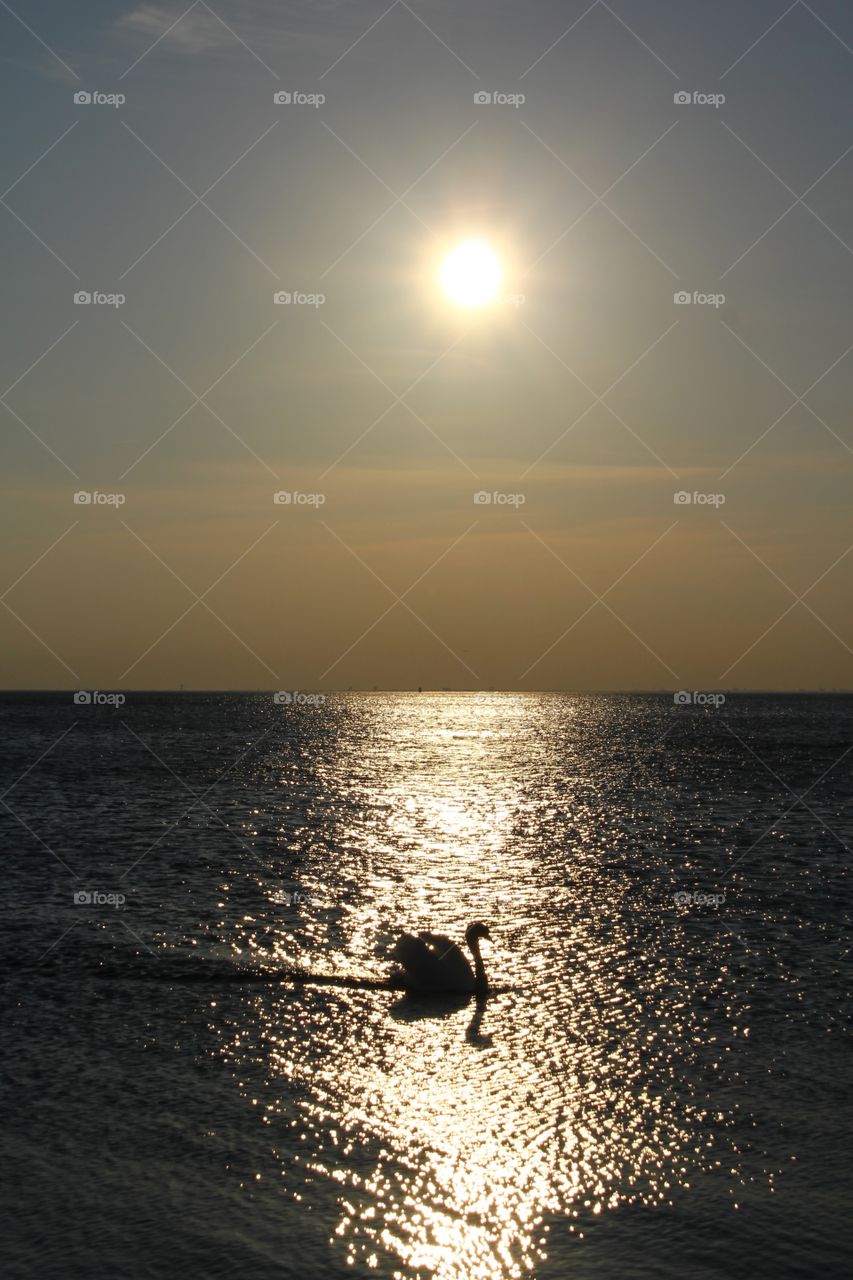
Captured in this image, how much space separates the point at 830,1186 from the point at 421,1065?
6.41 metres

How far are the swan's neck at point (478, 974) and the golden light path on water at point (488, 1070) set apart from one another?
390mm

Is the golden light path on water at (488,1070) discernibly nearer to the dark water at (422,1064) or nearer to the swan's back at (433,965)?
the dark water at (422,1064)

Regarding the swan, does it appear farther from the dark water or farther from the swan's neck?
the dark water

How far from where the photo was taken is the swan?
73.8 feet

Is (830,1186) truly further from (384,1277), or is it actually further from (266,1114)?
(266,1114)

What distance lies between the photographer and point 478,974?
22.8m

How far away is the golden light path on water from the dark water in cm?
6

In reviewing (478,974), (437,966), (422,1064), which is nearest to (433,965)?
(437,966)

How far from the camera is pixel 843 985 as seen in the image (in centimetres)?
2312

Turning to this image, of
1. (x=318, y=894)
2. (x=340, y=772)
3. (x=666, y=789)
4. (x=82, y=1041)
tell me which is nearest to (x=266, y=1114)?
(x=82, y=1041)

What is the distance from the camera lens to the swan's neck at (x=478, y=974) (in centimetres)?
2253

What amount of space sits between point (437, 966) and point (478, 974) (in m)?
0.85

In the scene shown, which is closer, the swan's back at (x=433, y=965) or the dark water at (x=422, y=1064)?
the dark water at (x=422, y=1064)

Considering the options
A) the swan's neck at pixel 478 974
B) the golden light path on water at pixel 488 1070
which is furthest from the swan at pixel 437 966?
the golden light path on water at pixel 488 1070
